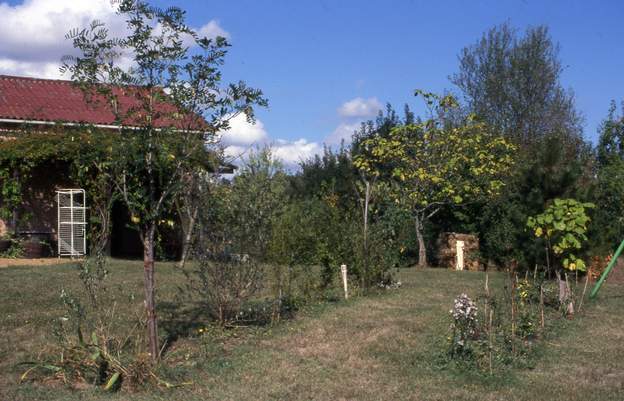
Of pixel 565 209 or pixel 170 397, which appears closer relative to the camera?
pixel 170 397

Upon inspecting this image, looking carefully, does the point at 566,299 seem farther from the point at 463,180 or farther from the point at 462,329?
the point at 463,180

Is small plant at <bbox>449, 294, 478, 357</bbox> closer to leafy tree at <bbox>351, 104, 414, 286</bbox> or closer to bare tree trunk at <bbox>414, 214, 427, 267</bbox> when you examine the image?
leafy tree at <bbox>351, 104, 414, 286</bbox>

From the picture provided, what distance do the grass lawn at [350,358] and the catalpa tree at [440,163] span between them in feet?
24.0

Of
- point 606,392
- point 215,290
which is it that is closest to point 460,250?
point 215,290

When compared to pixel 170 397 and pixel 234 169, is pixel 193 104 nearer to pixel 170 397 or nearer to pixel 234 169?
pixel 234 169

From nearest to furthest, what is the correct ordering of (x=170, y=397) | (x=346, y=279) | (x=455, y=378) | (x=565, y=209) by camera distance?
(x=170, y=397)
(x=455, y=378)
(x=565, y=209)
(x=346, y=279)

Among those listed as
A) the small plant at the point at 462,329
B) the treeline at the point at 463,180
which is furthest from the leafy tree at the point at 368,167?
the small plant at the point at 462,329

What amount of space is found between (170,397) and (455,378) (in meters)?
2.63

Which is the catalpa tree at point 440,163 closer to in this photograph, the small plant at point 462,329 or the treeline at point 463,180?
the treeline at point 463,180

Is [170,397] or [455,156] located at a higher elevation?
[455,156]

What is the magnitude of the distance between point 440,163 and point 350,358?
11551 mm

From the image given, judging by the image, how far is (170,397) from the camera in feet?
20.8

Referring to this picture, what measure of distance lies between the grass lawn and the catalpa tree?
7315 millimetres

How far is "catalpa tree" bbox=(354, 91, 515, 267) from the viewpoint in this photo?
60.0 feet
